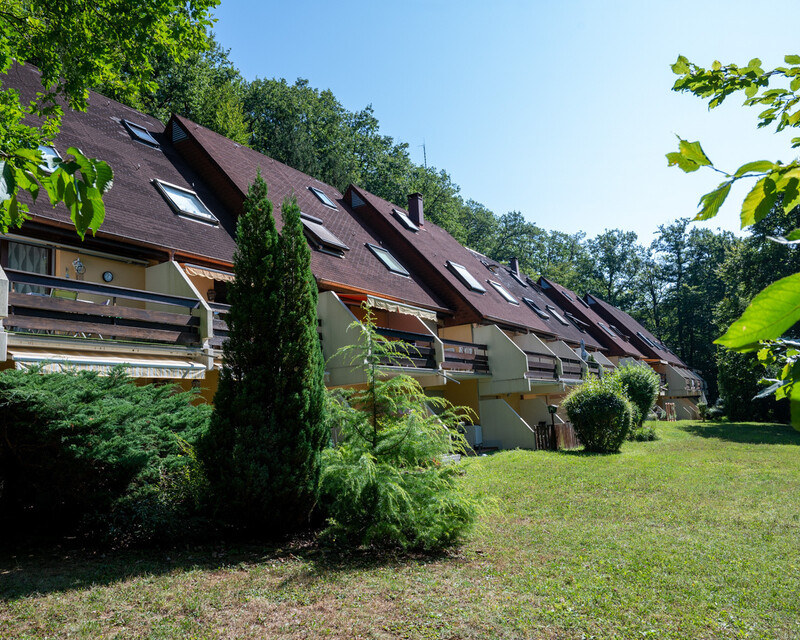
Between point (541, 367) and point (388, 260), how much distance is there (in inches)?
300

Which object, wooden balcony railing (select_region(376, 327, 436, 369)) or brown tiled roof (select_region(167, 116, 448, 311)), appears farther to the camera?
brown tiled roof (select_region(167, 116, 448, 311))

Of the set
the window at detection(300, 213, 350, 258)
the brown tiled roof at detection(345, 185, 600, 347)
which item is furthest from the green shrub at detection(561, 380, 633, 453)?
the window at detection(300, 213, 350, 258)

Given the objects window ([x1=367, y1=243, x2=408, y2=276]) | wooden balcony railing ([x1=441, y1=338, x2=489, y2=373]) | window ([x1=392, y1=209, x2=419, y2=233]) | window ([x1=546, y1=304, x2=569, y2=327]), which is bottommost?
wooden balcony railing ([x1=441, y1=338, x2=489, y2=373])

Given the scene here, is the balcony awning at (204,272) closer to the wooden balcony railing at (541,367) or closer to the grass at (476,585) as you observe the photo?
the grass at (476,585)

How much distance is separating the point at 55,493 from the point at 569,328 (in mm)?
30336

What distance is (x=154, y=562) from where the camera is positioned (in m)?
7.58

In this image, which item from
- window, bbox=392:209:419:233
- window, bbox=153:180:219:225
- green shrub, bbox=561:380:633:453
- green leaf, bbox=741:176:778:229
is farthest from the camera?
window, bbox=392:209:419:233

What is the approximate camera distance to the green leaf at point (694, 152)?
5.02 ft

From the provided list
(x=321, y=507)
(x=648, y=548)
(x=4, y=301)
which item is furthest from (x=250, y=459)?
(x=648, y=548)

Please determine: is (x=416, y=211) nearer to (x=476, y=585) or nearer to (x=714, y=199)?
(x=476, y=585)

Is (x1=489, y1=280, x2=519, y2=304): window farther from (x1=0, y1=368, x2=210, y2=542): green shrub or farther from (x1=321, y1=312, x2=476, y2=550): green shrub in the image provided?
(x1=0, y1=368, x2=210, y2=542): green shrub

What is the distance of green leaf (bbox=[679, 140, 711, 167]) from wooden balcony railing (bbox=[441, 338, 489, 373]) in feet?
60.6

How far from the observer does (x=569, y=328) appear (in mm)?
34875

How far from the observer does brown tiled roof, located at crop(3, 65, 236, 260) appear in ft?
43.5
